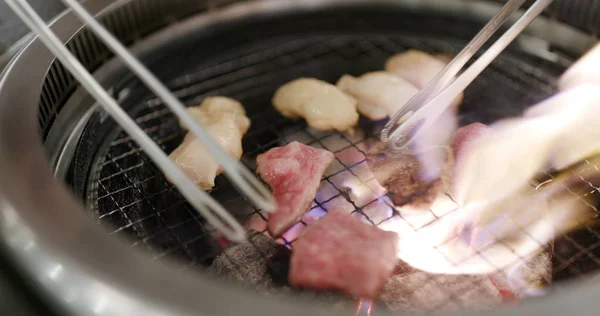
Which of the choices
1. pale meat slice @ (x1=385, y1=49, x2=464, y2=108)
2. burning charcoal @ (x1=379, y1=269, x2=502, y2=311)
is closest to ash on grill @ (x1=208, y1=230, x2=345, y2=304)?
burning charcoal @ (x1=379, y1=269, x2=502, y2=311)

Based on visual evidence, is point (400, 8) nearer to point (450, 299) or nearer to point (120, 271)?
point (450, 299)

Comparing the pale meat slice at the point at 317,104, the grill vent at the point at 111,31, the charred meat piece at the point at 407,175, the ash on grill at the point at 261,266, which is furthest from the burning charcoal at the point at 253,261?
the grill vent at the point at 111,31

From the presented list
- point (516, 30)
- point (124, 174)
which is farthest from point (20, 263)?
point (516, 30)

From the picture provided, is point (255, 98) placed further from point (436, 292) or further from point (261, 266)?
point (436, 292)

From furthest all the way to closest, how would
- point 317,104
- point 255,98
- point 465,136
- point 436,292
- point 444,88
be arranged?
point 255,98 < point 317,104 < point 465,136 < point 444,88 < point 436,292

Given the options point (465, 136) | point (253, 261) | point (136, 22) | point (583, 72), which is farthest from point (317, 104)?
point (583, 72)

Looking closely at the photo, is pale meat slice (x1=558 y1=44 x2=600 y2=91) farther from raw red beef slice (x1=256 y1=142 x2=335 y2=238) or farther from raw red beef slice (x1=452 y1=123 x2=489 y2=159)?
raw red beef slice (x1=256 y1=142 x2=335 y2=238)
